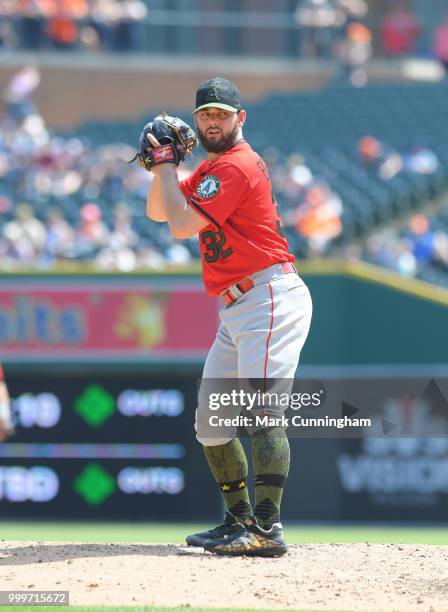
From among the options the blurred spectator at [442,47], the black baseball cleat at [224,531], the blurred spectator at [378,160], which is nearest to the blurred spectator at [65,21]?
the blurred spectator at [442,47]

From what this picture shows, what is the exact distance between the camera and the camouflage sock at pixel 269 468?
232 inches

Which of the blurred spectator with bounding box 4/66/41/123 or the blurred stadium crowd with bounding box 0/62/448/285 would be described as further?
the blurred spectator with bounding box 4/66/41/123

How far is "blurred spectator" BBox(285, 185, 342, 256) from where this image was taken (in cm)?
1402

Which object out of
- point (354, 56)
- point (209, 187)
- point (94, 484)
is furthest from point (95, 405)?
point (354, 56)

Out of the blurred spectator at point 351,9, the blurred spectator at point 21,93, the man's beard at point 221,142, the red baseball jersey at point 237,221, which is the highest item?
the blurred spectator at point 351,9

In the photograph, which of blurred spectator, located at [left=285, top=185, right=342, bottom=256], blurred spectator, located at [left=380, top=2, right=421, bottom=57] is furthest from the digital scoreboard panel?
blurred spectator, located at [left=380, top=2, right=421, bottom=57]

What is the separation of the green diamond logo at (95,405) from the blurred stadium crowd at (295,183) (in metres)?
1.04

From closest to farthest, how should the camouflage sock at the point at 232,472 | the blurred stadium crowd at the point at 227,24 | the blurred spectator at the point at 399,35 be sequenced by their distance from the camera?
the camouflage sock at the point at 232,472 → the blurred stadium crowd at the point at 227,24 → the blurred spectator at the point at 399,35

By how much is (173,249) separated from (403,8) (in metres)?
12.6

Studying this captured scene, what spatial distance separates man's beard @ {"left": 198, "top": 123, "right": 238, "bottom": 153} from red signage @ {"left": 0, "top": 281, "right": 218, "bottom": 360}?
525 centimetres

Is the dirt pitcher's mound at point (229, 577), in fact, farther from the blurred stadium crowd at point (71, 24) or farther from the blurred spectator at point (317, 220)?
the blurred stadium crowd at point (71, 24)

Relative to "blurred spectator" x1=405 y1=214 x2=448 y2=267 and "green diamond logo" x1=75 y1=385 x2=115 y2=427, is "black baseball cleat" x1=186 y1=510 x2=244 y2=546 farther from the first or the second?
"blurred spectator" x1=405 y1=214 x2=448 y2=267

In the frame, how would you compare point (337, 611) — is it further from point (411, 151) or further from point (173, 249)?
point (411, 151)

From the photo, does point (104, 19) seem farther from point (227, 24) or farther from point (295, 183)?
point (295, 183)
